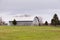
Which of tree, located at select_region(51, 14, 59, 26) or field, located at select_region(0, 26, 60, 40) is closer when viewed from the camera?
field, located at select_region(0, 26, 60, 40)

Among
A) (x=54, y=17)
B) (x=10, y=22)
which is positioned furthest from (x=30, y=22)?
(x=54, y=17)

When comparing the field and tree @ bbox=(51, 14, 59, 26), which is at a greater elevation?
tree @ bbox=(51, 14, 59, 26)

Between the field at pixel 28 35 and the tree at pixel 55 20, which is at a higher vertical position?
the tree at pixel 55 20

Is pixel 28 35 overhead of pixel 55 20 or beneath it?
beneath

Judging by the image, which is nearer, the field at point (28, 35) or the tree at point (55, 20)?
the field at point (28, 35)

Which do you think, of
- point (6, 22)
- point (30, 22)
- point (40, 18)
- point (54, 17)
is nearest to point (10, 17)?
point (6, 22)

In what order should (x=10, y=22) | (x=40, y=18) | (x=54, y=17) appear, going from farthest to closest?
(x=40, y=18) < (x=10, y=22) < (x=54, y=17)

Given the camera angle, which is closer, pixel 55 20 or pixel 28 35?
pixel 28 35

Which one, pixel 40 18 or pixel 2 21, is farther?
pixel 40 18

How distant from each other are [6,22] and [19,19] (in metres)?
7.89

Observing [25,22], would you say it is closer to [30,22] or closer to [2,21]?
[30,22]

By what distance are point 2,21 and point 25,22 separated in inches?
552

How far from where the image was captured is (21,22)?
114188 mm

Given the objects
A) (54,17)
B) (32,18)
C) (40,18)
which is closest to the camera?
(54,17)
